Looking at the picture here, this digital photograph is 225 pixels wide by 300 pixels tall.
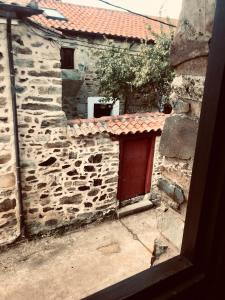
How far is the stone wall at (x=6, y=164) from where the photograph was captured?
186 inches

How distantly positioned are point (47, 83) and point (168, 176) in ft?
13.8

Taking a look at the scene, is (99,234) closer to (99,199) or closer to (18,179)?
(99,199)

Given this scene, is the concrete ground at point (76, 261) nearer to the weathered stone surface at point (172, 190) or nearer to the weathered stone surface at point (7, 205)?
the weathered stone surface at point (7, 205)

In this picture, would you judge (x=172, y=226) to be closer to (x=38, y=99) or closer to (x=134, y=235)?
(x=38, y=99)

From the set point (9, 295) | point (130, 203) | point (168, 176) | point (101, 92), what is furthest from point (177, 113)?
point (101, 92)

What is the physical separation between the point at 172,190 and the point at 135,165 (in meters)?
5.54

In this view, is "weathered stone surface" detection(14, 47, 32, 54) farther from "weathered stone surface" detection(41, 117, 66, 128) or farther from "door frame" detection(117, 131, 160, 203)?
"door frame" detection(117, 131, 160, 203)

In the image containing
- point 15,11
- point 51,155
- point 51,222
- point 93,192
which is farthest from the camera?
point 93,192

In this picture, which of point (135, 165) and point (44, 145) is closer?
point (44, 145)

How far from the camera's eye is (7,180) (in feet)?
17.1

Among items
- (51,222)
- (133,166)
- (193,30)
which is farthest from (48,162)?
(193,30)

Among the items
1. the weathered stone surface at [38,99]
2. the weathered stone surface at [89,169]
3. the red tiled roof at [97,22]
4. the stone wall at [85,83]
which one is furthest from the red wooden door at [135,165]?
the red tiled roof at [97,22]

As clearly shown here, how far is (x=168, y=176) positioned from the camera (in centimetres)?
161

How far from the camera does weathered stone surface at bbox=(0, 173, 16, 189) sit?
5164 millimetres
